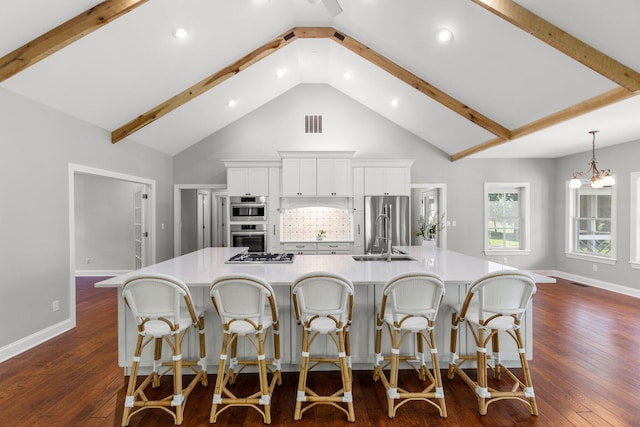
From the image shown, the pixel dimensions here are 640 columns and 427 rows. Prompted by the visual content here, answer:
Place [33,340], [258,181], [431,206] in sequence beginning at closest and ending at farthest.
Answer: [33,340], [258,181], [431,206]

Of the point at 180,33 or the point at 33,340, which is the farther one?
the point at 180,33

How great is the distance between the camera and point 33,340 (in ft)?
11.5

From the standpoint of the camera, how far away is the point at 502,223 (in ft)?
23.9

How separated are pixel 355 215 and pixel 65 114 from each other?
4.46m

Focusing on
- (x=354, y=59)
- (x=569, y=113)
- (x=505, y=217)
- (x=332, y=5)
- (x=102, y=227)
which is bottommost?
(x=102, y=227)

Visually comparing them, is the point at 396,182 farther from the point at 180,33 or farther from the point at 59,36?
the point at 59,36

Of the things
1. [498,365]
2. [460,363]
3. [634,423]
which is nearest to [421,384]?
[460,363]

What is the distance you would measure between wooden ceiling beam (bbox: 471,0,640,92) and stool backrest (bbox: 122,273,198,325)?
3467 mm

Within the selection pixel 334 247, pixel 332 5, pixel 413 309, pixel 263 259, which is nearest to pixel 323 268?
pixel 263 259

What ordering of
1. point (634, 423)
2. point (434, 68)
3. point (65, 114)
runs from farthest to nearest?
point (434, 68) < point (65, 114) < point (634, 423)

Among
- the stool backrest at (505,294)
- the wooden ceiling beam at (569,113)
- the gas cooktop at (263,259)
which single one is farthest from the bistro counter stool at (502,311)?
the wooden ceiling beam at (569,113)

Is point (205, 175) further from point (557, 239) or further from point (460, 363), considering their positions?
point (557, 239)

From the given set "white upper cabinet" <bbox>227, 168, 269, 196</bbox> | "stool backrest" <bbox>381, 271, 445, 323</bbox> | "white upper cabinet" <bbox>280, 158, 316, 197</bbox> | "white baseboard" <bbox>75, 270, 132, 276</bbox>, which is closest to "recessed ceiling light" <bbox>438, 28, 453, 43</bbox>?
"stool backrest" <bbox>381, 271, 445, 323</bbox>

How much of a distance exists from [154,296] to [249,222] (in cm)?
414
